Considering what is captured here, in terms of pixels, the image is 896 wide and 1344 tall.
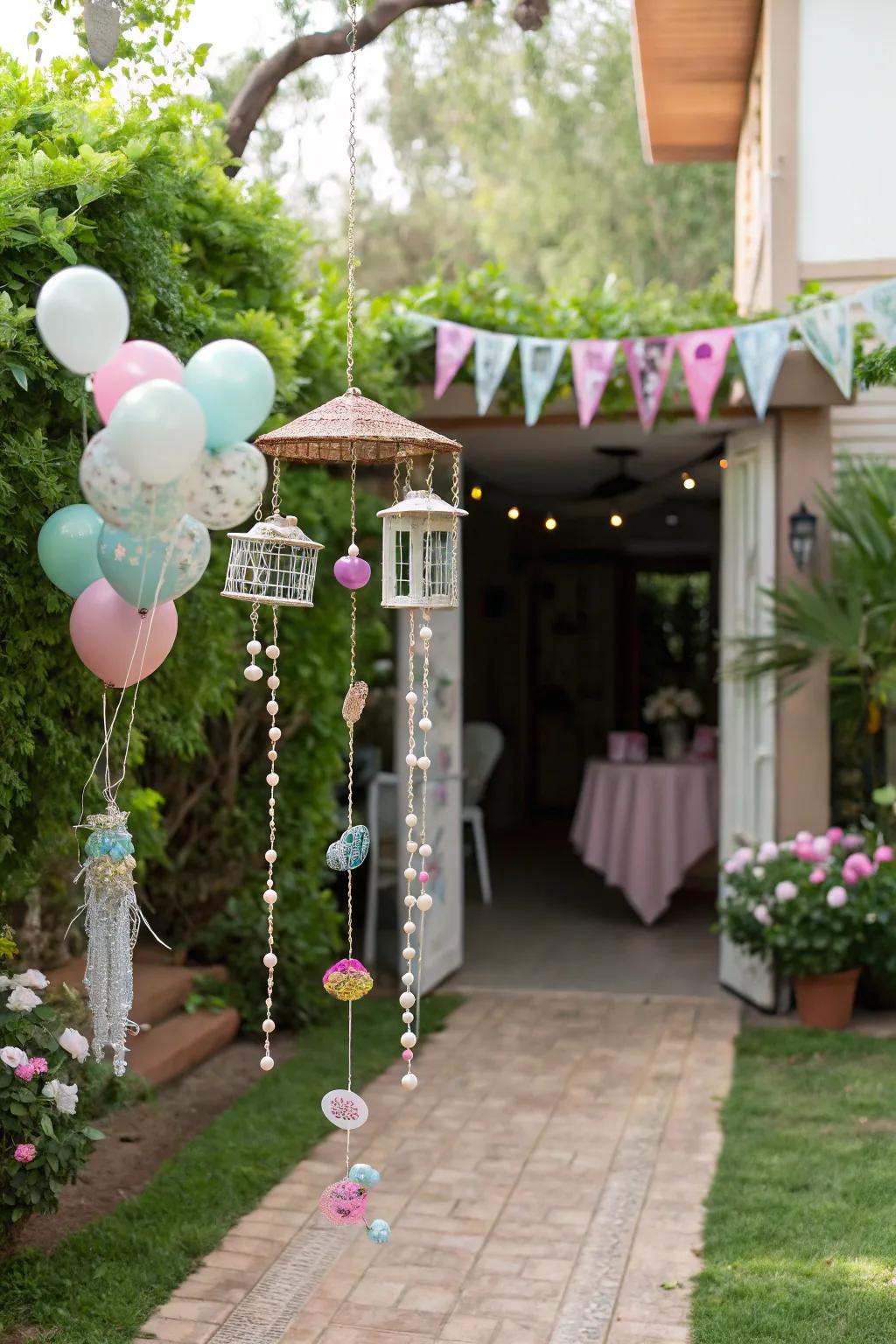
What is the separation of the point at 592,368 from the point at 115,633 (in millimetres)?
3413

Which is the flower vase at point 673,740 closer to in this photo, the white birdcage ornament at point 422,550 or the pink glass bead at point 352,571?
the white birdcage ornament at point 422,550

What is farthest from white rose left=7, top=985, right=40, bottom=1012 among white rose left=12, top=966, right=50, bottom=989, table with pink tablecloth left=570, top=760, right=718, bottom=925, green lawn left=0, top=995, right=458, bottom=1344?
table with pink tablecloth left=570, top=760, right=718, bottom=925

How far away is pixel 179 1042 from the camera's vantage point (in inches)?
190

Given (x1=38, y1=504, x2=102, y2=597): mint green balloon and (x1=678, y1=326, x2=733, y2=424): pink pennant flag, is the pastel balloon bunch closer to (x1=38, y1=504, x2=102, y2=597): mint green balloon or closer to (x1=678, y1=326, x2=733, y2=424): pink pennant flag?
(x1=38, y1=504, x2=102, y2=597): mint green balloon

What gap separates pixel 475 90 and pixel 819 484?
1014cm

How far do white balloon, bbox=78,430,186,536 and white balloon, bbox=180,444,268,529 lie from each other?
3.6 inches

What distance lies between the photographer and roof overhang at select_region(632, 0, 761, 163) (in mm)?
6785

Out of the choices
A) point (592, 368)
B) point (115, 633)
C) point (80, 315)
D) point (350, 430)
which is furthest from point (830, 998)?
point (80, 315)

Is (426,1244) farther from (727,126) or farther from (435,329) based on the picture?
(727,126)

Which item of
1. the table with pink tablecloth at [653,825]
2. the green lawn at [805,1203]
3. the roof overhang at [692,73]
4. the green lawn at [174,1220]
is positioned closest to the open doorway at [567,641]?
the table with pink tablecloth at [653,825]

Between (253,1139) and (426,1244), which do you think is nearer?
(426,1244)

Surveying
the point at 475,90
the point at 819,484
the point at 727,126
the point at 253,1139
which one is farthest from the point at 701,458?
the point at 475,90

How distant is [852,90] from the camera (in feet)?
20.1

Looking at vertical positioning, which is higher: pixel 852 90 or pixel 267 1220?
pixel 852 90
